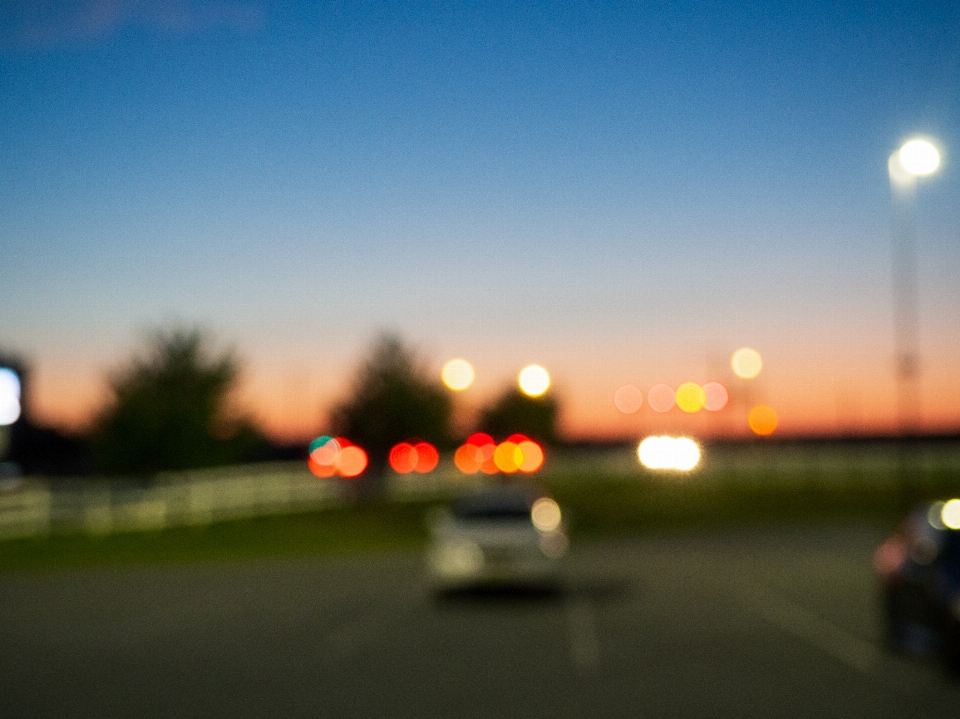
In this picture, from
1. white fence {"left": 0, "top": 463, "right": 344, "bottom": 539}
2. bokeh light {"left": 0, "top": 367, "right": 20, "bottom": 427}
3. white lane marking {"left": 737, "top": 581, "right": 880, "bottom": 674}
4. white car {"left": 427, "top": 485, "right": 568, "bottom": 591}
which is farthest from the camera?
white fence {"left": 0, "top": 463, "right": 344, "bottom": 539}

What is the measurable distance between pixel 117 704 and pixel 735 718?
510cm

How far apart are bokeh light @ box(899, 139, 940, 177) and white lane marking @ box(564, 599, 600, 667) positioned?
10.7 meters

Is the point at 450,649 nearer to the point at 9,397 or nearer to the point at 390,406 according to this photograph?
the point at 9,397

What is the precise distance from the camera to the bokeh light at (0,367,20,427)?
17844mm

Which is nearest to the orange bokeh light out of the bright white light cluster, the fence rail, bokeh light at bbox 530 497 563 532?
the fence rail

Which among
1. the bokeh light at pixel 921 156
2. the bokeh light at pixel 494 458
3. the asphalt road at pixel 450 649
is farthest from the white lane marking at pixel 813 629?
the bokeh light at pixel 494 458

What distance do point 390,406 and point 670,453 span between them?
18.9m

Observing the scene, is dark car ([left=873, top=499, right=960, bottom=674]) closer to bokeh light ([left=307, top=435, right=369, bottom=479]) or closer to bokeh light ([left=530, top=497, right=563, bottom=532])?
bokeh light ([left=530, top=497, right=563, bottom=532])

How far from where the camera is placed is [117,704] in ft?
33.0

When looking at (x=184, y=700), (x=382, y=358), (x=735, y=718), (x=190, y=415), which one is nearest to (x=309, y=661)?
(x=184, y=700)

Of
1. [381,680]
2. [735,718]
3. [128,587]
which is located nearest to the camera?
[735,718]

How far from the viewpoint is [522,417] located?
12056 cm

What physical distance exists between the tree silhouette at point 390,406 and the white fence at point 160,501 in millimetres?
16651

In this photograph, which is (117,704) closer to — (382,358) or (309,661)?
(309,661)
